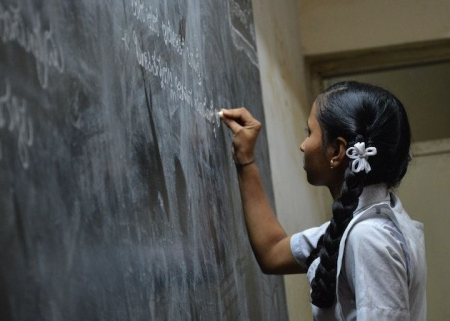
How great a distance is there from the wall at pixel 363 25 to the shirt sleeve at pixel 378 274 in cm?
277

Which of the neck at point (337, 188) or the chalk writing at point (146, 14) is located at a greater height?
the chalk writing at point (146, 14)

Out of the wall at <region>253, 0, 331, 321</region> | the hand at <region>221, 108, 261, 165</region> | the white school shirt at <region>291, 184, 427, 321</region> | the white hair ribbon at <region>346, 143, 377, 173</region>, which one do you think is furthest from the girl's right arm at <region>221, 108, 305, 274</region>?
the wall at <region>253, 0, 331, 321</region>

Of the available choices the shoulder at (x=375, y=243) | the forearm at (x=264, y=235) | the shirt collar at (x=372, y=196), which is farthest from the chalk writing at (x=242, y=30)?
the shoulder at (x=375, y=243)

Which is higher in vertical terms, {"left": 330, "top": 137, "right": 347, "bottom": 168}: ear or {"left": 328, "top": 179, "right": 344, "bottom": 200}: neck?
{"left": 330, "top": 137, "right": 347, "bottom": 168}: ear

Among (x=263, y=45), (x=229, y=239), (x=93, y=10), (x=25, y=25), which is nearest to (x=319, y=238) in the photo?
(x=229, y=239)

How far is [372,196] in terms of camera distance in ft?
5.89

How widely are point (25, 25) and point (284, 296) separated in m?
1.87

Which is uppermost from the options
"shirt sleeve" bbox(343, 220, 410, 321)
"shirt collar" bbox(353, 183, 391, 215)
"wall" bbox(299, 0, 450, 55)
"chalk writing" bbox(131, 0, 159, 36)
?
"wall" bbox(299, 0, 450, 55)

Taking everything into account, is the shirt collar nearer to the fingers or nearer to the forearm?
the forearm

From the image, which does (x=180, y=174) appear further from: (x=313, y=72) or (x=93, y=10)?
(x=313, y=72)

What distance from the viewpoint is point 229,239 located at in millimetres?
2191

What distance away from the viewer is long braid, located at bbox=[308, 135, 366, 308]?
175 cm

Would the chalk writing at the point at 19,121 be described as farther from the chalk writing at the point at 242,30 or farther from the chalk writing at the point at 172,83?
the chalk writing at the point at 242,30

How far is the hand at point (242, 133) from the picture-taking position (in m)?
2.15
